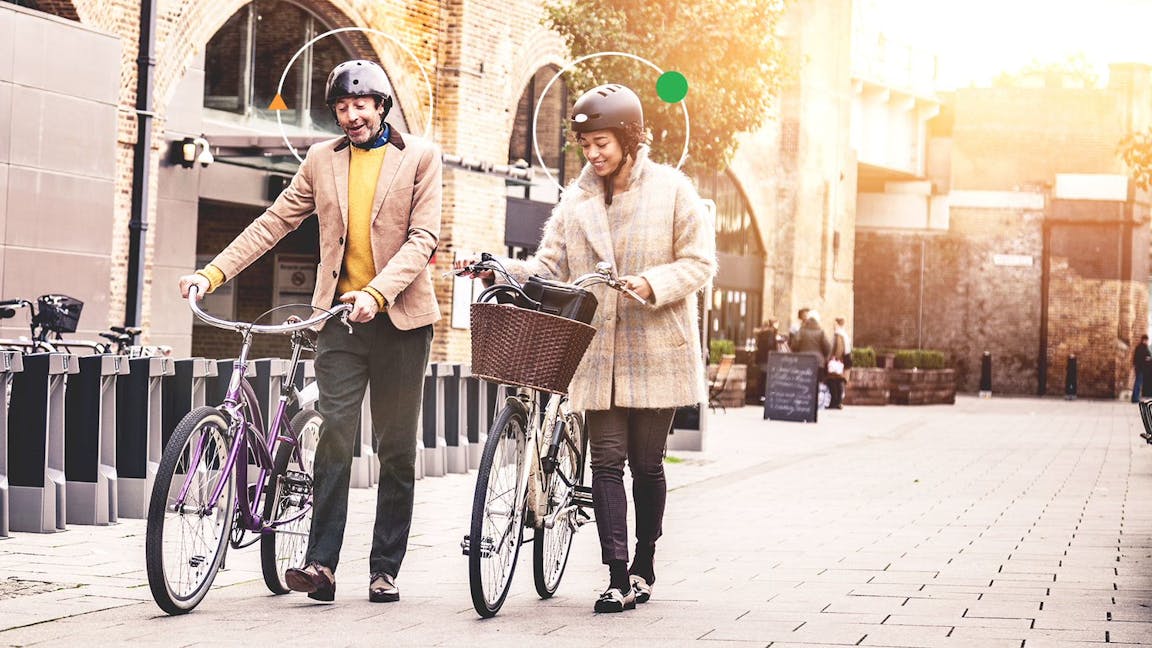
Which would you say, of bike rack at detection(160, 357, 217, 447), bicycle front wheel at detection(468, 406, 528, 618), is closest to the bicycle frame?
bicycle front wheel at detection(468, 406, 528, 618)

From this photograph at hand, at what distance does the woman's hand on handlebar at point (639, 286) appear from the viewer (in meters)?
5.86

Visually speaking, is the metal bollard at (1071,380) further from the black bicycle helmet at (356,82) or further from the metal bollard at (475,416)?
the black bicycle helmet at (356,82)

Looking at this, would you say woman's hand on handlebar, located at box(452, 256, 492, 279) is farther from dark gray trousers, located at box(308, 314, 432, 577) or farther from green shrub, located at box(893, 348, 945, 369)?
green shrub, located at box(893, 348, 945, 369)

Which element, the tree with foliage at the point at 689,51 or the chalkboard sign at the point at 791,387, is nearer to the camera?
the tree with foliage at the point at 689,51

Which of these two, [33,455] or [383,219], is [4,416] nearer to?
[33,455]

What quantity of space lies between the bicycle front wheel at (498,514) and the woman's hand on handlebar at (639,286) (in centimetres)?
59

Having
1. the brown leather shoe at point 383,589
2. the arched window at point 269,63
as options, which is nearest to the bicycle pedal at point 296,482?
the brown leather shoe at point 383,589

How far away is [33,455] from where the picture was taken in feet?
26.4

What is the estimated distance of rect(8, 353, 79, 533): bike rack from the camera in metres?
8.01

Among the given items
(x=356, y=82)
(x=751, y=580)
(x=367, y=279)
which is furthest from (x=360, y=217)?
(x=751, y=580)

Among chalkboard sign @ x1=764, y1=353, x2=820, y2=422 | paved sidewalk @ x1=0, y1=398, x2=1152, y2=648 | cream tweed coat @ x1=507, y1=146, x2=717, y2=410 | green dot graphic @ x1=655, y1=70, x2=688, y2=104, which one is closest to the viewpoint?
paved sidewalk @ x1=0, y1=398, x2=1152, y2=648

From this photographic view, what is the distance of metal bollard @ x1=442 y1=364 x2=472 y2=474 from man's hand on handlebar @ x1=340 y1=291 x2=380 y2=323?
6175 mm

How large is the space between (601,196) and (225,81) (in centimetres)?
1339

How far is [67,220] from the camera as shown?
15.6 metres
